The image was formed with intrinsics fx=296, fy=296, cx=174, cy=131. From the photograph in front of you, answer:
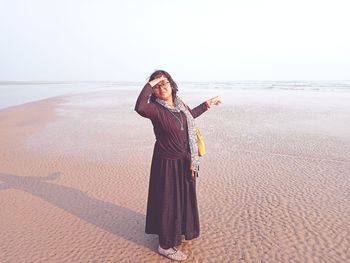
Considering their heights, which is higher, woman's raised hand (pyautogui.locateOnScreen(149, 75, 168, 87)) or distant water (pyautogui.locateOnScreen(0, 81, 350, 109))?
woman's raised hand (pyautogui.locateOnScreen(149, 75, 168, 87))

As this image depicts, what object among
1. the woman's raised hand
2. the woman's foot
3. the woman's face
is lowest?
the woman's foot

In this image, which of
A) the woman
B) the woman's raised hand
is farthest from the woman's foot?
the woman's raised hand

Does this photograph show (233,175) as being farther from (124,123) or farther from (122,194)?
(124,123)

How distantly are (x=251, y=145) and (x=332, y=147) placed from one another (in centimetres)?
268

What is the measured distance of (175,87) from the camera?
3826 millimetres

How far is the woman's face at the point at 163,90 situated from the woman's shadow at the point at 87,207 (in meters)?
2.28

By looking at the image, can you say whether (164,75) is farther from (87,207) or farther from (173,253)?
(87,207)

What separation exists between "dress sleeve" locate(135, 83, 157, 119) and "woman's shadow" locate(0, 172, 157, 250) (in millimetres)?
2127

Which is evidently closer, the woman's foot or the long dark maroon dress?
the long dark maroon dress

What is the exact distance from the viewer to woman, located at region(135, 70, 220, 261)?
12.2 ft

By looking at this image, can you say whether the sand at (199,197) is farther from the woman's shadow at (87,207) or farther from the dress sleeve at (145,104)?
the dress sleeve at (145,104)

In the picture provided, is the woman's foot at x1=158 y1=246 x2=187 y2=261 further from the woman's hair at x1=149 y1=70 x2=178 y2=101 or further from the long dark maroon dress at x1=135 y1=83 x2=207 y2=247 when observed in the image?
the woman's hair at x1=149 y1=70 x2=178 y2=101

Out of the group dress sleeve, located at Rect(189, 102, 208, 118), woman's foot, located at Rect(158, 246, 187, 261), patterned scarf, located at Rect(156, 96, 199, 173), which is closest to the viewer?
patterned scarf, located at Rect(156, 96, 199, 173)

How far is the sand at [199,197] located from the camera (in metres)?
4.41
